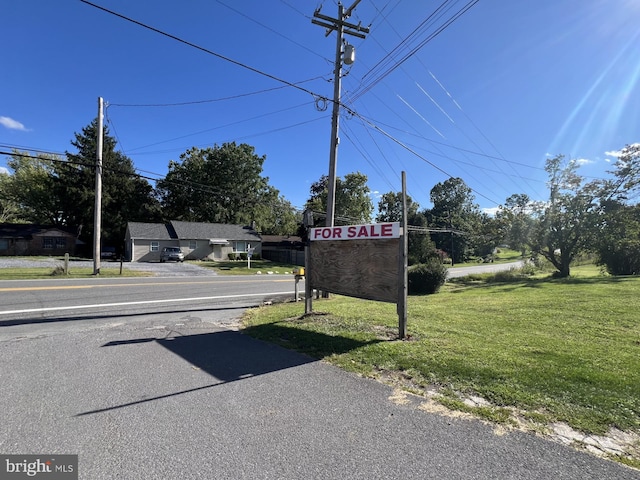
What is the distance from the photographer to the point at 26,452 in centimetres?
290

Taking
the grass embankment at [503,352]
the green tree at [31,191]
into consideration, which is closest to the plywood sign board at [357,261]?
the grass embankment at [503,352]

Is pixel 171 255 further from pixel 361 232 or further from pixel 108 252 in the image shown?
pixel 361 232

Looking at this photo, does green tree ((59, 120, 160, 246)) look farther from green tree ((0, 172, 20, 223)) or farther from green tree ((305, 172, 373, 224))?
green tree ((305, 172, 373, 224))

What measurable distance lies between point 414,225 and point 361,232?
158 feet

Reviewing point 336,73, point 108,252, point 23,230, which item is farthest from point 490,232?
point 23,230

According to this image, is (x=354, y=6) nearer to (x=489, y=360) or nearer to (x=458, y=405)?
(x=489, y=360)

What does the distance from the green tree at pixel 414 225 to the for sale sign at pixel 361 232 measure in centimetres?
1890

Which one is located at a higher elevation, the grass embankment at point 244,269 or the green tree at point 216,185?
the green tree at point 216,185

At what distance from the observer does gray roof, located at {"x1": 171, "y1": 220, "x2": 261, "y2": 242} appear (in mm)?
42844

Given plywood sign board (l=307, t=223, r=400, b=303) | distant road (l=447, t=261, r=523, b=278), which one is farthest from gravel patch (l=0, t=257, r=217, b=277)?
distant road (l=447, t=261, r=523, b=278)

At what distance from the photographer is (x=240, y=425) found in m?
3.37

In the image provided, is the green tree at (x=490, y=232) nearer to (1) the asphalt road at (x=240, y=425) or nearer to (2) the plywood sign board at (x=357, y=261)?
(2) the plywood sign board at (x=357, y=261)

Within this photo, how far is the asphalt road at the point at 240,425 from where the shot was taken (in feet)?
8.86

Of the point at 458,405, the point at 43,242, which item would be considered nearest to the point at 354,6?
the point at 458,405
